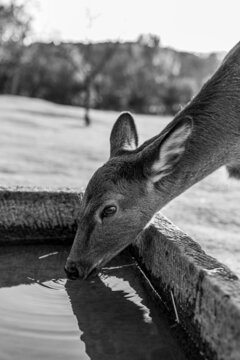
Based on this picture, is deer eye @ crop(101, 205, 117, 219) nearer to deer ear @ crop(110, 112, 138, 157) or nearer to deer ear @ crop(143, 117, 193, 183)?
deer ear @ crop(143, 117, 193, 183)

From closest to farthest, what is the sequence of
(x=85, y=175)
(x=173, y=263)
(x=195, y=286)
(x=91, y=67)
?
1. (x=195, y=286)
2. (x=173, y=263)
3. (x=85, y=175)
4. (x=91, y=67)

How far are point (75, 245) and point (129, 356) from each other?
105cm

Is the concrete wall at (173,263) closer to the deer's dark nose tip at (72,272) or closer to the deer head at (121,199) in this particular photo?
the deer head at (121,199)

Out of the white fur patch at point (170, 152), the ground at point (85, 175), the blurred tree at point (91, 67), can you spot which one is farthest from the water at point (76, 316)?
the blurred tree at point (91, 67)

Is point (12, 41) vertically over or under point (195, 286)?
under

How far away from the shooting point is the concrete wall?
308 cm

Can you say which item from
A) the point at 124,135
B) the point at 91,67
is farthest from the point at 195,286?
the point at 91,67

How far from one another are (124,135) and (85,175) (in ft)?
21.3

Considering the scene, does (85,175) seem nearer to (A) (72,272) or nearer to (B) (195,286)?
(A) (72,272)

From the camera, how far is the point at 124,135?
5.29m

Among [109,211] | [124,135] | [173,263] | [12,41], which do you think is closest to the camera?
[173,263]

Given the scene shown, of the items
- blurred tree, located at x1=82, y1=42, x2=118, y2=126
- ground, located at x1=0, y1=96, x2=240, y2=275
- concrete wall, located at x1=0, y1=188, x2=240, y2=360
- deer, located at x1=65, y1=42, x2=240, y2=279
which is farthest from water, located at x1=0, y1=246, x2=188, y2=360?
blurred tree, located at x1=82, y1=42, x2=118, y2=126

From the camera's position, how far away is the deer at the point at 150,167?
4379 millimetres

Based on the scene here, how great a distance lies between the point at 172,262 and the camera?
4145mm
